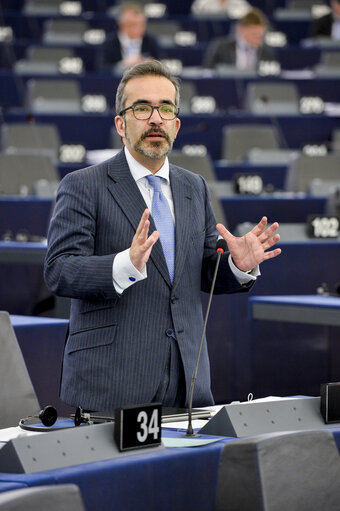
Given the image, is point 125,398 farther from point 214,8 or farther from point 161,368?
point 214,8

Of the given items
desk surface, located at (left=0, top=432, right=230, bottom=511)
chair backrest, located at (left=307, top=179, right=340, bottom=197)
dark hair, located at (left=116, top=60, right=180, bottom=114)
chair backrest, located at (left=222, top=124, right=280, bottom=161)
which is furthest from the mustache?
chair backrest, located at (left=222, top=124, right=280, bottom=161)

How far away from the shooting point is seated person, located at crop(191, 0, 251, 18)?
480 inches

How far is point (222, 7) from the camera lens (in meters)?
12.3

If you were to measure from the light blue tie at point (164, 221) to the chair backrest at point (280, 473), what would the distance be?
2.49ft

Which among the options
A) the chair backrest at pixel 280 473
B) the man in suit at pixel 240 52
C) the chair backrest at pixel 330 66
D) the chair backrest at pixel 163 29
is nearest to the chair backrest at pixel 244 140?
the man in suit at pixel 240 52

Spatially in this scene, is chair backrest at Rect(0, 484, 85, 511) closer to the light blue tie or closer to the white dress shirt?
the white dress shirt

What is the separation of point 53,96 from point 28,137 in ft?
3.44

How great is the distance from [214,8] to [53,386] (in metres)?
9.00

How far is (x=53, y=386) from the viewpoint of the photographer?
3.85 meters

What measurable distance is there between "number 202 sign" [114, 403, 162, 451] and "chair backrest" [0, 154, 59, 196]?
4501 mm

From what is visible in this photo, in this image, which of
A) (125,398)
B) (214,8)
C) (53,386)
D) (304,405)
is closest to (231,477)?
(304,405)

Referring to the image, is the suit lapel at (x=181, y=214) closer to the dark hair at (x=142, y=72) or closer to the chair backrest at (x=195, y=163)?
the dark hair at (x=142, y=72)

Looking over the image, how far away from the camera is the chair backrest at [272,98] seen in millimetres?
9117

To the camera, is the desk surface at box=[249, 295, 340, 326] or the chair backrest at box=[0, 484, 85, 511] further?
the desk surface at box=[249, 295, 340, 326]
